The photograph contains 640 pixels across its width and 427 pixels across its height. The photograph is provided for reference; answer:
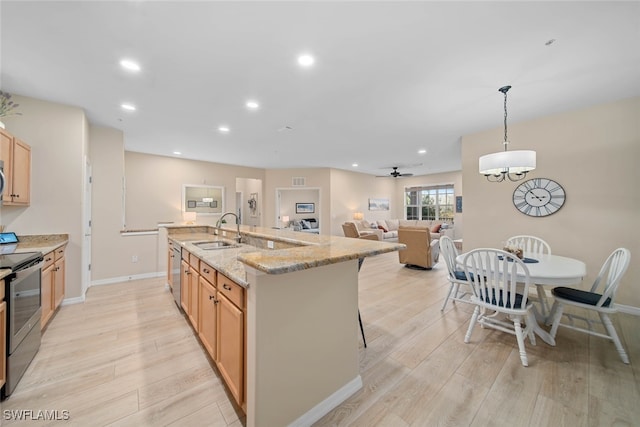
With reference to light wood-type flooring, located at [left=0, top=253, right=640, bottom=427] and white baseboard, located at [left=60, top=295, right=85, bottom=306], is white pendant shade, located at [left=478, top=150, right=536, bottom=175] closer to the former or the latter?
light wood-type flooring, located at [left=0, top=253, right=640, bottom=427]

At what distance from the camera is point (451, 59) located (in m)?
2.18

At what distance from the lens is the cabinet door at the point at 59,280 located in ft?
9.20

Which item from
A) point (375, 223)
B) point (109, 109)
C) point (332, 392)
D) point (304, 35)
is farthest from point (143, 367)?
point (375, 223)

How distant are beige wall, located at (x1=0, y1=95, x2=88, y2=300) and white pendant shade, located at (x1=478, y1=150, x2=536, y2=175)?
5.02 metres

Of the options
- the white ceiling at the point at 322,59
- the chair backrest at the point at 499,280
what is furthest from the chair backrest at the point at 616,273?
the white ceiling at the point at 322,59

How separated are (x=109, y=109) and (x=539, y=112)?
232 inches

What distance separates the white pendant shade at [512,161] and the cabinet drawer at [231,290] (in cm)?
277

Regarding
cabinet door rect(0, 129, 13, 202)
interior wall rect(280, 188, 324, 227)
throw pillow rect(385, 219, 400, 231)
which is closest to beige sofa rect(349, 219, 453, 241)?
throw pillow rect(385, 219, 400, 231)

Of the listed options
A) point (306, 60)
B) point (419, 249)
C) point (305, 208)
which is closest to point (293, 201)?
point (305, 208)

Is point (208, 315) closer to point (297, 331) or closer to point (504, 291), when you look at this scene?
point (297, 331)

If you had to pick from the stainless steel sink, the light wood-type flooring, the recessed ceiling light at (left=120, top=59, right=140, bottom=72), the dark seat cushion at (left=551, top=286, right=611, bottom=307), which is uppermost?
the recessed ceiling light at (left=120, top=59, right=140, bottom=72)

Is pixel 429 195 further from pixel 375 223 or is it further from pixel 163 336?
pixel 163 336

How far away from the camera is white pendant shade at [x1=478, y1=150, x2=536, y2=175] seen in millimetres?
2484

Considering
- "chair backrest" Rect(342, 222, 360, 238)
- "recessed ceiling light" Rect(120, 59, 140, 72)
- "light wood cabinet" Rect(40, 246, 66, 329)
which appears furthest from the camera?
"chair backrest" Rect(342, 222, 360, 238)
